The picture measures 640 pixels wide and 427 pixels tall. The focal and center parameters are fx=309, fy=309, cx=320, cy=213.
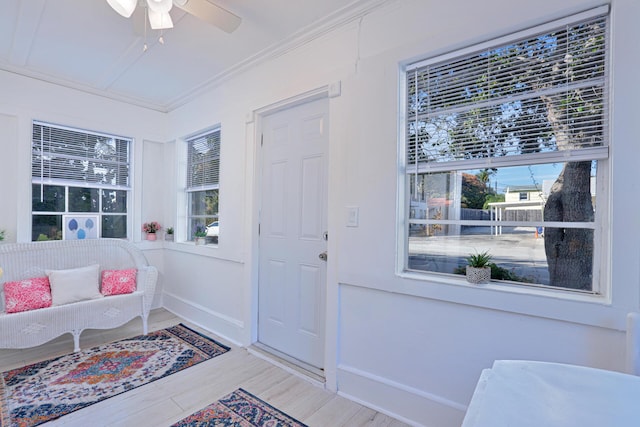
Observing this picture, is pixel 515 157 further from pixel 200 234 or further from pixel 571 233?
pixel 200 234

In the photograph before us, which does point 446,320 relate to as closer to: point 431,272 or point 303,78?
point 431,272

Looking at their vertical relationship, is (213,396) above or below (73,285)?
below

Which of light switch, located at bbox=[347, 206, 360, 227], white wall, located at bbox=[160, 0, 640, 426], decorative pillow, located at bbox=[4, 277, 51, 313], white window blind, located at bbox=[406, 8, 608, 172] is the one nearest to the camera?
white wall, located at bbox=[160, 0, 640, 426]

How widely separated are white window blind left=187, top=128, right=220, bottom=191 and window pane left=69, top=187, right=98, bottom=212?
104cm

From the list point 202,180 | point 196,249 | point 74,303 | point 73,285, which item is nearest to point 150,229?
point 196,249

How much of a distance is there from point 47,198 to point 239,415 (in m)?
3.04

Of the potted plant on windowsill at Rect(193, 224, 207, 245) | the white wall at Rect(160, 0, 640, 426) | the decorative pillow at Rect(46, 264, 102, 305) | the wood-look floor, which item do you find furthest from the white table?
the decorative pillow at Rect(46, 264, 102, 305)

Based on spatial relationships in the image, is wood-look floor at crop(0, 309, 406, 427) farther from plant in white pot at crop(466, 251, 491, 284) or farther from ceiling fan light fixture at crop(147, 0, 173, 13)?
ceiling fan light fixture at crop(147, 0, 173, 13)

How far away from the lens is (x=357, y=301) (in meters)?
2.09

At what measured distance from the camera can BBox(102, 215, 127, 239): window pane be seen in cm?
368

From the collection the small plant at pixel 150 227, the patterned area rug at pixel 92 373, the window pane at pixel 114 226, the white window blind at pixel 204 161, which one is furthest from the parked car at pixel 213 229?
the window pane at pixel 114 226

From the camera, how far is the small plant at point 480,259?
1670mm

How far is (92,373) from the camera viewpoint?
237 cm

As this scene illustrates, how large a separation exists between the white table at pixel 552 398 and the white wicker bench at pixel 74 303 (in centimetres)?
314
